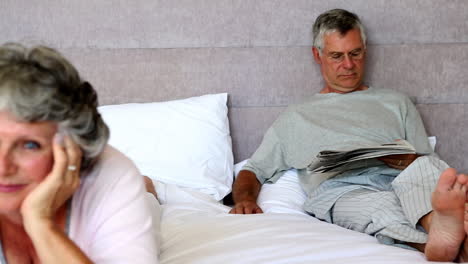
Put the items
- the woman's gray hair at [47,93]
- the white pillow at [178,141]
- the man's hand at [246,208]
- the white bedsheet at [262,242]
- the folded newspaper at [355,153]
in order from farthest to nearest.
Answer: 1. the white pillow at [178,141]
2. the man's hand at [246,208]
3. the folded newspaper at [355,153]
4. the white bedsheet at [262,242]
5. the woman's gray hair at [47,93]

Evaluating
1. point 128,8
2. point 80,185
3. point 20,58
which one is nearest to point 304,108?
point 128,8

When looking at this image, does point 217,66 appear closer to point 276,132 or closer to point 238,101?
point 238,101

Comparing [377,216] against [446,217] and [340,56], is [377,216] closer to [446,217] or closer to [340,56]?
[446,217]

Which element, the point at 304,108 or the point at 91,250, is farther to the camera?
the point at 304,108

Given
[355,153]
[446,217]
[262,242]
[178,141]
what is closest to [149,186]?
[178,141]

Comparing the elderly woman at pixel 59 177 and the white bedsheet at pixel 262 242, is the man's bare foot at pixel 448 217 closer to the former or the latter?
the white bedsheet at pixel 262 242

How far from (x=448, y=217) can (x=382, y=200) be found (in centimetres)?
32

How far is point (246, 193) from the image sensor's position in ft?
6.47

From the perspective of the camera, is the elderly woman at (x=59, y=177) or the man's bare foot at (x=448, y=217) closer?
the elderly woman at (x=59, y=177)

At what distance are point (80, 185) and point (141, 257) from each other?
0.58ft

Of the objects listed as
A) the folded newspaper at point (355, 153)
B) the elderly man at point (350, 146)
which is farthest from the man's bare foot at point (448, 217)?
the folded newspaper at point (355, 153)

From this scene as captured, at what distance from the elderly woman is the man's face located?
4.32 ft

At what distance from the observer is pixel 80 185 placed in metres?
1.05

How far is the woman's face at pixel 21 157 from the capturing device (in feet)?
2.87
